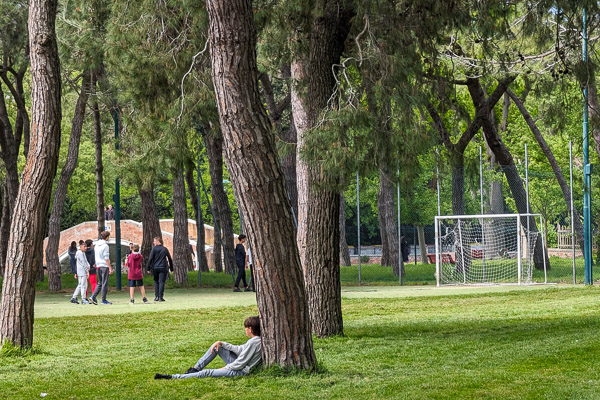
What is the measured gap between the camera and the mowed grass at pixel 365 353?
895 cm

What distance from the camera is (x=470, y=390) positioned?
8672 millimetres

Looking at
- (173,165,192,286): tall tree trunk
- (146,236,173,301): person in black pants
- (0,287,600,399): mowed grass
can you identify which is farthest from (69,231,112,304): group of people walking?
(173,165,192,286): tall tree trunk

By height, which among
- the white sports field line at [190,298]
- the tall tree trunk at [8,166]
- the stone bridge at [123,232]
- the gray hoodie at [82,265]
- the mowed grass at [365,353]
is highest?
the tall tree trunk at [8,166]

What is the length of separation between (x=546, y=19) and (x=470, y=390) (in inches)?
380

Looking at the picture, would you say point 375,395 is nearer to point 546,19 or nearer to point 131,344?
point 131,344

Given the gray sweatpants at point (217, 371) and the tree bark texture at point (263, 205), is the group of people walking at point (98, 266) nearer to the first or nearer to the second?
the gray sweatpants at point (217, 371)

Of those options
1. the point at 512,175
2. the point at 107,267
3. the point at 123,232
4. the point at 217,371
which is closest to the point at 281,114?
the point at 512,175

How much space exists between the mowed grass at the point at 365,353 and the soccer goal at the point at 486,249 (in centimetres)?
776

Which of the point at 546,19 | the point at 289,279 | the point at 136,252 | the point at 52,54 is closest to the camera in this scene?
the point at 289,279

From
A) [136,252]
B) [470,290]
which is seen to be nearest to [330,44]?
[136,252]

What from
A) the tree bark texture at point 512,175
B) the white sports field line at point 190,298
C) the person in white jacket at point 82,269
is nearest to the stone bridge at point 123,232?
the white sports field line at point 190,298

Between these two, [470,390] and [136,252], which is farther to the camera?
[136,252]

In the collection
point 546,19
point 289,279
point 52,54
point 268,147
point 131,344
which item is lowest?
point 131,344

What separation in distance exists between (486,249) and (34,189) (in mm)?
→ 19949
